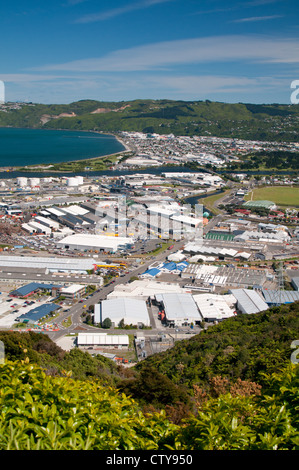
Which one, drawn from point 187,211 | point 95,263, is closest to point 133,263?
point 95,263

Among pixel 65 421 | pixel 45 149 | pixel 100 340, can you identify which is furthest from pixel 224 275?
pixel 45 149

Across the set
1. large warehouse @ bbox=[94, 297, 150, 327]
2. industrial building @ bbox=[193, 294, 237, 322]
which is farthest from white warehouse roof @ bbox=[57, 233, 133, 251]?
industrial building @ bbox=[193, 294, 237, 322]

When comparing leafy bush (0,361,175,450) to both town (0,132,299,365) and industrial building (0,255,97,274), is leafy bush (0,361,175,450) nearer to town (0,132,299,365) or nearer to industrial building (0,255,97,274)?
town (0,132,299,365)

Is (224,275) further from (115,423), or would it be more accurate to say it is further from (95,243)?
(115,423)

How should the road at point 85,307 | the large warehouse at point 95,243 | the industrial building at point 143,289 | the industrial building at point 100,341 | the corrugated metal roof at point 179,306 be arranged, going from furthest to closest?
the large warehouse at point 95,243
the industrial building at point 143,289
the corrugated metal roof at point 179,306
the road at point 85,307
the industrial building at point 100,341

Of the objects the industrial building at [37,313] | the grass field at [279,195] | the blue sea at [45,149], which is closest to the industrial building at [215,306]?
the industrial building at [37,313]

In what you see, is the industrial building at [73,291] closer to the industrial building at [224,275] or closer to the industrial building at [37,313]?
the industrial building at [37,313]
